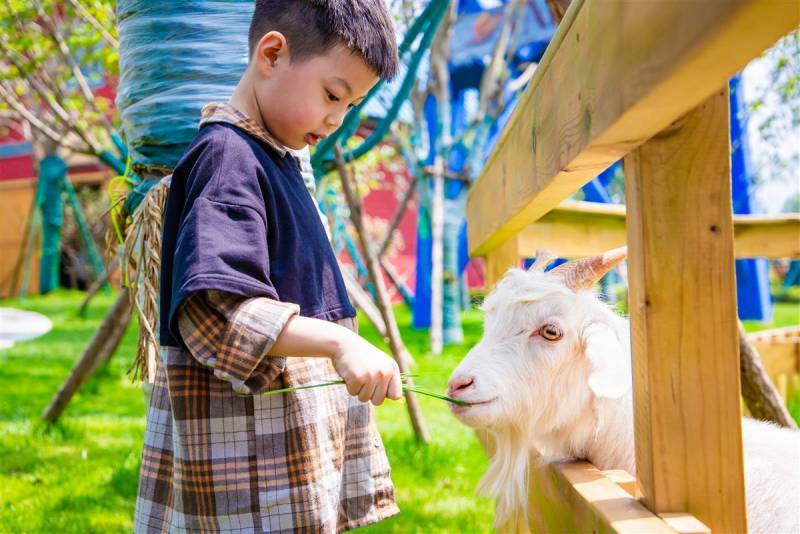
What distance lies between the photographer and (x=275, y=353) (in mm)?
1246

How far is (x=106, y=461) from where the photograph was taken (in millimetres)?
3752

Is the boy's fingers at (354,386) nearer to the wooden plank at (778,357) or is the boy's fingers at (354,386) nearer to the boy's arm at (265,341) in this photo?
the boy's arm at (265,341)

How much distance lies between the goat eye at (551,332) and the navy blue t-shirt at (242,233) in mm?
524

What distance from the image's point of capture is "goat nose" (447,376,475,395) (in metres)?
1.68

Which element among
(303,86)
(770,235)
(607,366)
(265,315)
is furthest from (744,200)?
(265,315)

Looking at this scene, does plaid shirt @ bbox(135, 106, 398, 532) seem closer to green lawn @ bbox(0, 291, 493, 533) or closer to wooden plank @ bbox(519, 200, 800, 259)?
green lawn @ bbox(0, 291, 493, 533)

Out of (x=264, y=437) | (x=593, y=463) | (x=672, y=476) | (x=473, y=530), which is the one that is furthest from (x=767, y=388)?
(x=264, y=437)

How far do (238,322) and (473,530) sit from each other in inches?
76.9

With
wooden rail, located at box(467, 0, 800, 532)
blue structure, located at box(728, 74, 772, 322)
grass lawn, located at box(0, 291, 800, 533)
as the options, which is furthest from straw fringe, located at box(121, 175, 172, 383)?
blue structure, located at box(728, 74, 772, 322)

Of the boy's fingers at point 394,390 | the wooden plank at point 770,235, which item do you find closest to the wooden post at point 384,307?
the wooden plank at point 770,235

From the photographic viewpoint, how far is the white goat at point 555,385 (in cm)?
166

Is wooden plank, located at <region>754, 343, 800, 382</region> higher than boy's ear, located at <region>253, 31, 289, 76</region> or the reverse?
the reverse

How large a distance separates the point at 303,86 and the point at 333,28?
131mm

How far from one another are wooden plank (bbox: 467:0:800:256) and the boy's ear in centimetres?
53
